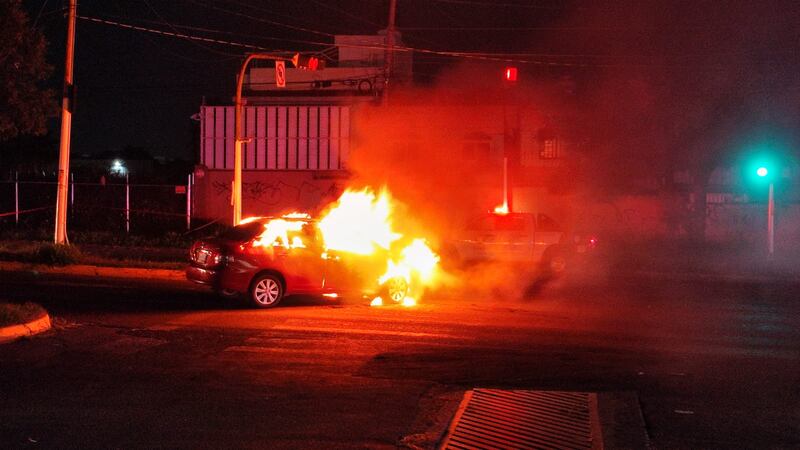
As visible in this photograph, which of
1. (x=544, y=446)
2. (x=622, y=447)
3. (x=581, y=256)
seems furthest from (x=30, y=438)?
(x=581, y=256)

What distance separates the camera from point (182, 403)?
7.11 metres

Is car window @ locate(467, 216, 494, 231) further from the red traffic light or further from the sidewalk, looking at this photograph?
the sidewalk

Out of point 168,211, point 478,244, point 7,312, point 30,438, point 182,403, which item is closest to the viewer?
point 30,438

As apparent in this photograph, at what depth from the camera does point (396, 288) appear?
1391cm

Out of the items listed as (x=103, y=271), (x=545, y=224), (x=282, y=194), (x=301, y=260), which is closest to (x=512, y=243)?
(x=545, y=224)

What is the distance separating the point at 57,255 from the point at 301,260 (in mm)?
6881

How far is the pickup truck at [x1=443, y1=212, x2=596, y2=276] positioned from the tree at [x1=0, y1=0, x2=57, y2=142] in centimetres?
938

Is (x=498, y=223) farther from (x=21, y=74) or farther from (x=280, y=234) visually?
(x=21, y=74)

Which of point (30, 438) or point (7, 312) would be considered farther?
point (7, 312)

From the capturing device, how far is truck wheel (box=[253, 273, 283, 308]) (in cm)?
1270

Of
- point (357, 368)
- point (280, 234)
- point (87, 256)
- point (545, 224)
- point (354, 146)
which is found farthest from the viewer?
point (354, 146)

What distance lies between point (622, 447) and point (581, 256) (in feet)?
47.0

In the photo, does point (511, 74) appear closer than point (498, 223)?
Yes

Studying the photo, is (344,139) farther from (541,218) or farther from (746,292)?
(746,292)
